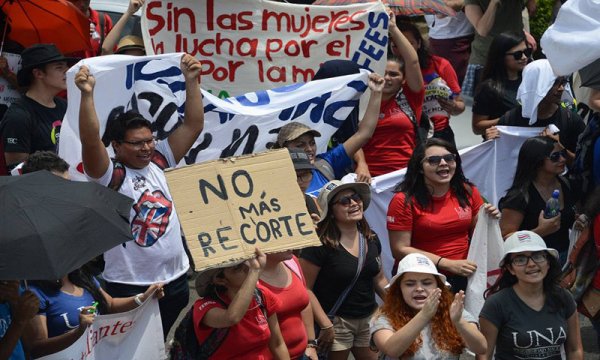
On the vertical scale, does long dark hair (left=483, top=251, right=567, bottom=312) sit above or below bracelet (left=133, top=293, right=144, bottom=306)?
below

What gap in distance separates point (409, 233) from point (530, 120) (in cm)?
201

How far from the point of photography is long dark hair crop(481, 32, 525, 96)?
30.5 feet

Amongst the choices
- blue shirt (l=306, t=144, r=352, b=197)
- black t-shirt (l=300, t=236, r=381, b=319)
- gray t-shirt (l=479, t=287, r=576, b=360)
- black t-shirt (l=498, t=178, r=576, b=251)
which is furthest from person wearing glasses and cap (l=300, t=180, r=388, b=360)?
black t-shirt (l=498, t=178, r=576, b=251)

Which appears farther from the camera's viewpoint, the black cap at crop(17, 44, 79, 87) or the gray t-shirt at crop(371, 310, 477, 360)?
the black cap at crop(17, 44, 79, 87)

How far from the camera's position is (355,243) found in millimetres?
6824

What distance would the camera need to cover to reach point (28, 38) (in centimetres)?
831

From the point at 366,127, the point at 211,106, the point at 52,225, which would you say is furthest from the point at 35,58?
the point at 52,225

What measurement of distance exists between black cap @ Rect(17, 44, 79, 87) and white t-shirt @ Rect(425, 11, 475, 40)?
5112 mm

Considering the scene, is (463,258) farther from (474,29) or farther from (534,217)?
(474,29)

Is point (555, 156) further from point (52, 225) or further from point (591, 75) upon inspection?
point (52, 225)

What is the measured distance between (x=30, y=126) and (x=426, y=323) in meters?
2.96

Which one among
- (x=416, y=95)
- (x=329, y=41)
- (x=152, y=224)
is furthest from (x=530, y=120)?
(x=152, y=224)

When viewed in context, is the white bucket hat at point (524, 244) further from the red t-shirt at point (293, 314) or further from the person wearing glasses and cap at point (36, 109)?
the person wearing glasses and cap at point (36, 109)

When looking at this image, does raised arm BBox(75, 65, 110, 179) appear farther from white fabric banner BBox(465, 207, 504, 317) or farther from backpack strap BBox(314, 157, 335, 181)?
white fabric banner BBox(465, 207, 504, 317)
